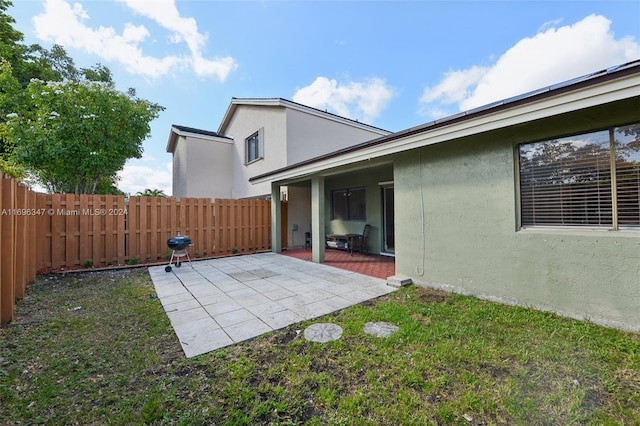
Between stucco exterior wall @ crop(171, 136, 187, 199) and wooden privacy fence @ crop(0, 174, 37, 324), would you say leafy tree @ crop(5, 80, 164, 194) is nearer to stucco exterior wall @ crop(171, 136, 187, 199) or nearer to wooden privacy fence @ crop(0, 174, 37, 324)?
stucco exterior wall @ crop(171, 136, 187, 199)

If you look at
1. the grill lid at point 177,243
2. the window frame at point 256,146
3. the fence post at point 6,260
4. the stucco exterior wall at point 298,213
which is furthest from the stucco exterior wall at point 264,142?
the fence post at point 6,260

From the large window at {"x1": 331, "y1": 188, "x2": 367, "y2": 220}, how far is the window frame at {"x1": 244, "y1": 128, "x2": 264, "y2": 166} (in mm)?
4066

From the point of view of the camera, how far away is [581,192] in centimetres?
349

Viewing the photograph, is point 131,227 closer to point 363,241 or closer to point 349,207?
point 349,207

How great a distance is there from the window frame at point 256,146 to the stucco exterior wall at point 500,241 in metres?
8.07

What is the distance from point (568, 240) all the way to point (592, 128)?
147 cm

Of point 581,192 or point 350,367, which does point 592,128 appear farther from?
point 350,367

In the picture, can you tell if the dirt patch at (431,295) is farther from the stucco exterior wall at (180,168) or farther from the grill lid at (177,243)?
the stucco exterior wall at (180,168)

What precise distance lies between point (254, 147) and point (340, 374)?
12194mm

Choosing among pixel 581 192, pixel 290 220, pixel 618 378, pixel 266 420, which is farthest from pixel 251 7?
pixel 618 378

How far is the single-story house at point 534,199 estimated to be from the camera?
122 inches

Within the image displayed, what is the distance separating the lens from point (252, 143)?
525 inches

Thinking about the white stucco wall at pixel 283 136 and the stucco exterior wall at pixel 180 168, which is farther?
the stucco exterior wall at pixel 180 168

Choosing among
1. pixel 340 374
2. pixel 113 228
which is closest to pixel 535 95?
pixel 340 374
